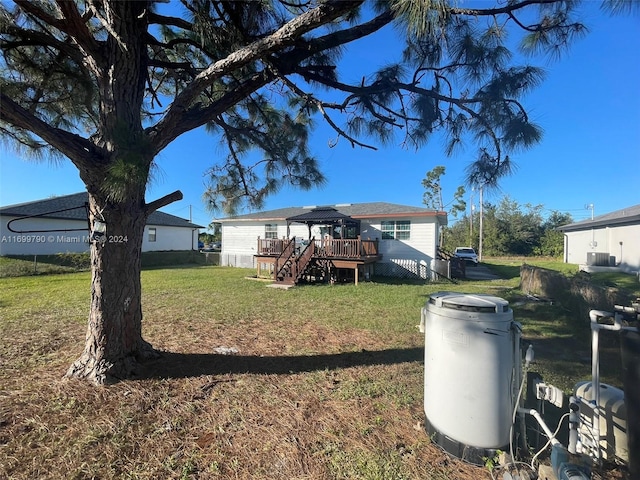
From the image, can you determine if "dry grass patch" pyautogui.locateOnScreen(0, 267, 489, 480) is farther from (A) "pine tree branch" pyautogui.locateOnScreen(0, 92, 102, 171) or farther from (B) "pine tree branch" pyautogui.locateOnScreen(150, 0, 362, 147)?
(B) "pine tree branch" pyautogui.locateOnScreen(150, 0, 362, 147)

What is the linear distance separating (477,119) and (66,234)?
865 inches

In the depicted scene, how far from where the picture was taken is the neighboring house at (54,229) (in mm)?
14828

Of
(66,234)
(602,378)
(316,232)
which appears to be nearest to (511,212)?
(316,232)

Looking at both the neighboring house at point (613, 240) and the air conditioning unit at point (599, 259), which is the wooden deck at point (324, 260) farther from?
the neighboring house at point (613, 240)

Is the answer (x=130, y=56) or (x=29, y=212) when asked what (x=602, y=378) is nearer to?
(x=130, y=56)

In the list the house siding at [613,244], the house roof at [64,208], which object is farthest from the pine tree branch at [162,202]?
the house siding at [613,244]

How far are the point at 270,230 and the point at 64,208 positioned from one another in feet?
40.5

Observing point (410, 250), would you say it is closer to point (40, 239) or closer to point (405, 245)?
point (405, 245)

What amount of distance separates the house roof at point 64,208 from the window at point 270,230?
688 centimetres

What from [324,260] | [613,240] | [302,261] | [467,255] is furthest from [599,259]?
[302,261]

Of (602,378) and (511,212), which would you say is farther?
(511,212)

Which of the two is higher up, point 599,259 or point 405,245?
point 405,245

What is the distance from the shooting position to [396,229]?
1516cm

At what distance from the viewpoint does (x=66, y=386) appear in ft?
9.32
